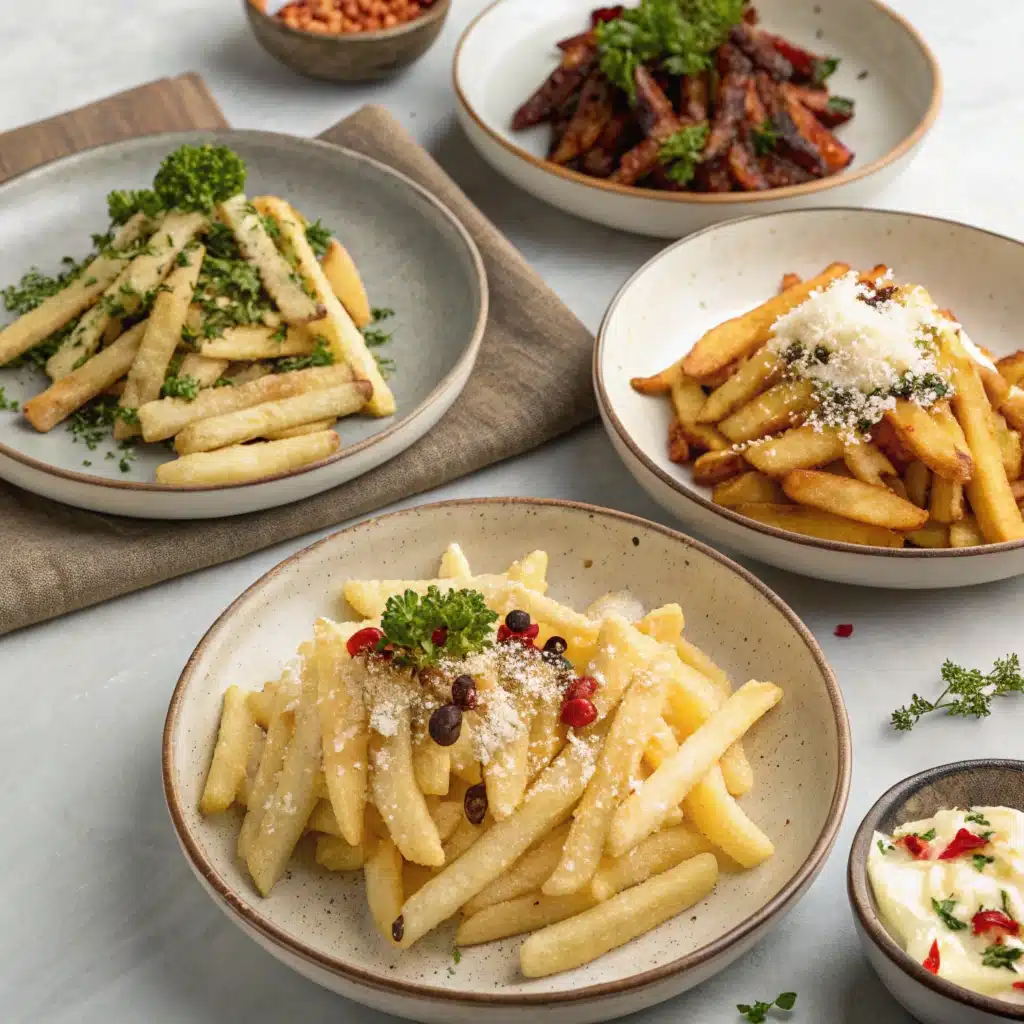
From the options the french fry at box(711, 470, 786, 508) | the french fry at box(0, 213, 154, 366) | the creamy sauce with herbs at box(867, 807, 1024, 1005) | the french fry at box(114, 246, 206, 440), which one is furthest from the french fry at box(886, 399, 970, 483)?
the french fry at box(0, 213, 154, 366)

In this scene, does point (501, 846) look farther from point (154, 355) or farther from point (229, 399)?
point (154, 355)

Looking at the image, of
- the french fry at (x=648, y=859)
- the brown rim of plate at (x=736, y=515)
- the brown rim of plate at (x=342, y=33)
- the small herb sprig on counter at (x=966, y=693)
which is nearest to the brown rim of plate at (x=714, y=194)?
the brown rim of plate at (x=736, y=515)

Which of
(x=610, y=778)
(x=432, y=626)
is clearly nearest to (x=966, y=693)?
(x=610, y=778)

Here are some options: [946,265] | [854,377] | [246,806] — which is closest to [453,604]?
[246,806]

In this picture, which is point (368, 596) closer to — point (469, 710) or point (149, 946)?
point (469, 710)

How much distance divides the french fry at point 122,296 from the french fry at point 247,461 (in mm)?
598

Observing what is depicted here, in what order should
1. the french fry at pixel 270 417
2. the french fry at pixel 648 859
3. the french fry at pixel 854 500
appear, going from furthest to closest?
1. the french fry at pixel 270 417
2. the french fry at pixel 854 500
3. the french fry at pixel 648 859

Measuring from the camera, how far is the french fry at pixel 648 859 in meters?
2.85

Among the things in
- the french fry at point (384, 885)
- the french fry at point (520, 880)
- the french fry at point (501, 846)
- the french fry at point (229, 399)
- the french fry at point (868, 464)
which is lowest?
the french fry at point (868, 464)

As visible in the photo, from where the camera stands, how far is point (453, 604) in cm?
299

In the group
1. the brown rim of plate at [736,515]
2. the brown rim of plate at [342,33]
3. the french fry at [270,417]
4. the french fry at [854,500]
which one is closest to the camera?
the brown rim of plate at [736,515]

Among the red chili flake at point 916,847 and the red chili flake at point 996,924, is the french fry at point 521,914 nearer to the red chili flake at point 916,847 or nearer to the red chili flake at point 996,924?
the red chili flake at point 916,847

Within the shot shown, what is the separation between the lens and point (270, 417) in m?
4.15

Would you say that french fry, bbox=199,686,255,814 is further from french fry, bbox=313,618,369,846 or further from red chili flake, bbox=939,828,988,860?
red chili flake, bbox=939,828,988,860
